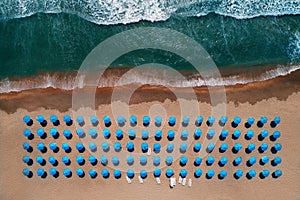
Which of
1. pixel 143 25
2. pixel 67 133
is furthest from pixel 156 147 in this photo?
pixel 143 25

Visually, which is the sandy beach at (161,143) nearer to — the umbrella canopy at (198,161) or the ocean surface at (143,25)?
the umbrella canopy at (198,161)

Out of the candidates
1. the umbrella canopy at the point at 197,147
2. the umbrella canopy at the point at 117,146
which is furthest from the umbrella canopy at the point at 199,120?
the umbrella canopy at the point at 117,146

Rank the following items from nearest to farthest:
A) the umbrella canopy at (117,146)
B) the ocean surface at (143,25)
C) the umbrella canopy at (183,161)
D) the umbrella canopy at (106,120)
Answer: the umbrella canopy at (183,161), the umbrella canopy at (117,146), the umbrella canopy at (106,120), the ocean surface at (143,25)

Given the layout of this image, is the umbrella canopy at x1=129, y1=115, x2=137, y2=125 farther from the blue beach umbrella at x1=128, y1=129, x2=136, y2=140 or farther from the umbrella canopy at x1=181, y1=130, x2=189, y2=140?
the umbrella canopy at x1=181, y1=130, x2=189, y2=140

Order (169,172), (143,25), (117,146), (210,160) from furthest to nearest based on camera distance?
(143,25), (117,146), (210,160), (169,172)

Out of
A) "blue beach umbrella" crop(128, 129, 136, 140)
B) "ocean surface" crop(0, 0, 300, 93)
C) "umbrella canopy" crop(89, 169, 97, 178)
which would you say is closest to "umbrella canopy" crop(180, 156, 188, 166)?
"blue beach umbrella" crop(128, 129, 136, 140)

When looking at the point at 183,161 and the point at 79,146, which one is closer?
the point at 183,161

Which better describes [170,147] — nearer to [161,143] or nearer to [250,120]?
[161,143]
